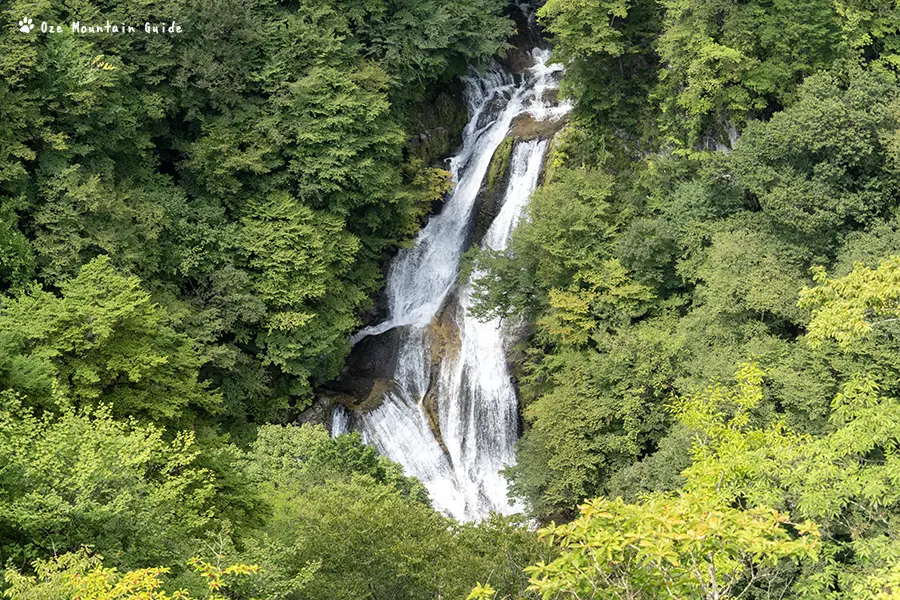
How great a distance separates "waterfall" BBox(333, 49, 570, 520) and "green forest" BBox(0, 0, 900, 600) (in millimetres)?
969

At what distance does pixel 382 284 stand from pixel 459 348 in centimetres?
376

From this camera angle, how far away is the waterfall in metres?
21.5

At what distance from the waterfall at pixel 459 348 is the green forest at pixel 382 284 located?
3.18 feet

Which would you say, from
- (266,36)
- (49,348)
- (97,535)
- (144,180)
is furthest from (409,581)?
(266,36)

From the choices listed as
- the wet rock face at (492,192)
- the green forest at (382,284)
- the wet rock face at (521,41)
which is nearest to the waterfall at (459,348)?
the wet rock face at (492,192)

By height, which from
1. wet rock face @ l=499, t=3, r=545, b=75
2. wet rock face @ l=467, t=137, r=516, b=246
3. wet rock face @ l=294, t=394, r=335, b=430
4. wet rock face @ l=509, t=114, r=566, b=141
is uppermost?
wet rock face @ l=499, t=3, r=545, b=75

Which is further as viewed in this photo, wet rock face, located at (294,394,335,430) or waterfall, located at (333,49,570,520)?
wet rock face, located at (294,394,335,430)

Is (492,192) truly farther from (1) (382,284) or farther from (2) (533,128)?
(1) (382,284)

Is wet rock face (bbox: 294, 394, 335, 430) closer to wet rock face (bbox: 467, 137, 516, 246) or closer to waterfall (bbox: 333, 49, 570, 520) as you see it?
waterfall (bbox: 333, 49, 570, 520)

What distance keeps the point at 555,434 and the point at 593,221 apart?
5659 millimetres

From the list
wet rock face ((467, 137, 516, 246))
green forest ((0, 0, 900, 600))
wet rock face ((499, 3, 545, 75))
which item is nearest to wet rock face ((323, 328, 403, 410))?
green forest ((0, 0, 900, 600))

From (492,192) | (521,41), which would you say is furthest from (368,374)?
(521,41)

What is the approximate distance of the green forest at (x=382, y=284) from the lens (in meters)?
9.69

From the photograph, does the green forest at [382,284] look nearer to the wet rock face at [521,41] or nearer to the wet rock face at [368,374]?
the wet rock face at [368,374]
